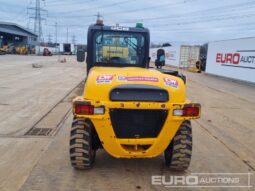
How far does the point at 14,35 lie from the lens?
8575cm

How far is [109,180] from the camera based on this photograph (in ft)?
16.3

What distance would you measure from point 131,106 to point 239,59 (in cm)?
1981

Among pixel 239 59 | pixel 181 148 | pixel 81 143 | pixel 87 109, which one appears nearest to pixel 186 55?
pixel 239 59

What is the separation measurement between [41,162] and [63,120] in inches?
127

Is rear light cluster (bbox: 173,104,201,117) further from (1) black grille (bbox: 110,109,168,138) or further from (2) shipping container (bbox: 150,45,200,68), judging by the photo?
(2) shipping container (bbox: 150,45,200,68)

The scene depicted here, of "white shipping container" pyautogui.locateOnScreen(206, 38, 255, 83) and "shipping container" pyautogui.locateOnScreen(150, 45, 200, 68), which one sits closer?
"white shipping container" pyautogui.locateOnScreen(206, 38, 255, 83)

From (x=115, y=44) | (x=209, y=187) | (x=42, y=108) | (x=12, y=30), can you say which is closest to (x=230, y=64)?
(x=42, y=108)

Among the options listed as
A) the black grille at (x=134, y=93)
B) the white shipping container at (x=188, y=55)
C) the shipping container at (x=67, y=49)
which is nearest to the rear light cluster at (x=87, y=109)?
the black grille at (x=134, y=93)

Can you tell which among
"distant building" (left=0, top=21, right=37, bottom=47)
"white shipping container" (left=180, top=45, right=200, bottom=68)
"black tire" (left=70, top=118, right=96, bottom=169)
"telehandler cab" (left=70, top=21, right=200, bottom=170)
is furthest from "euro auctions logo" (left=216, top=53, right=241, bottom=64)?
"distant building" (left=0, top=21, right=37, bottom=47)

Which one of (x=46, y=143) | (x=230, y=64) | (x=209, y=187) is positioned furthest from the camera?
(x=230, y=64)

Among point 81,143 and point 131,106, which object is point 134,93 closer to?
point 131,106

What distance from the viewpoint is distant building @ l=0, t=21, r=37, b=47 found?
79069 mm

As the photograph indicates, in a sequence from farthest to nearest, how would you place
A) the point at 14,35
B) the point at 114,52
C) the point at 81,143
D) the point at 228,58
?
the point at 14,35, the point at 228,58, the point at 114,52, the point at 81,143

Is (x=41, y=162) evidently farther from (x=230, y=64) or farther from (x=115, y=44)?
(x=230, y=64)
